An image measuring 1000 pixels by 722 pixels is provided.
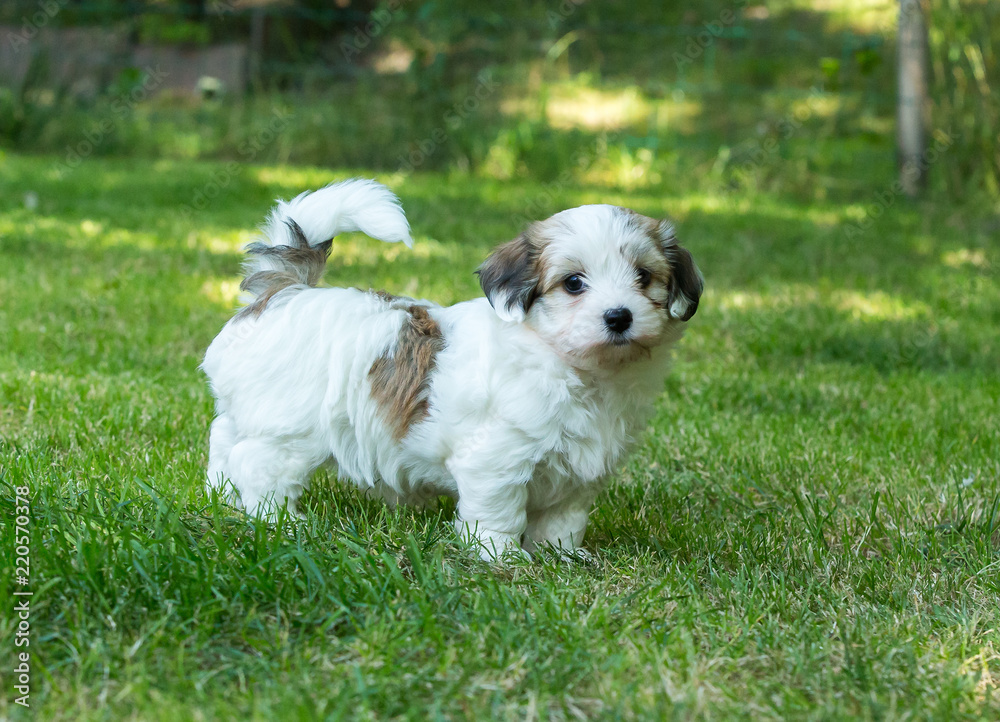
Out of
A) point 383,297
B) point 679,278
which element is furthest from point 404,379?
point 679,278

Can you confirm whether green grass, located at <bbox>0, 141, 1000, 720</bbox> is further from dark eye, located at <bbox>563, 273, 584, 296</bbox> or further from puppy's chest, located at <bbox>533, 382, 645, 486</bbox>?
dark eye, located at <bbox>563, 273, 584, 296</bbox>

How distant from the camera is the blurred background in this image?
10.3 metres

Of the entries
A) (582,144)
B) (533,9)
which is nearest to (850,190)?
(582,144)

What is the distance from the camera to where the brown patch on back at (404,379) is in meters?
2.78

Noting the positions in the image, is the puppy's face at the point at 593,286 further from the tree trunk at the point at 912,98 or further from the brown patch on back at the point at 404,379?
the tree trunk at the point at 912,98

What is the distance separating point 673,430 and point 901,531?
1.04 meters

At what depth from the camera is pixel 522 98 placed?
1143cm

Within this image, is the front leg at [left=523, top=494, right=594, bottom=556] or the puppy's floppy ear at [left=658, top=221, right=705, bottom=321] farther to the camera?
the front leg at [left=523, top=494, right=594, bottom=556]

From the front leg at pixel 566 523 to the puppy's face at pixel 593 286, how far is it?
48 cm

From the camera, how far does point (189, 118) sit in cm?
1169

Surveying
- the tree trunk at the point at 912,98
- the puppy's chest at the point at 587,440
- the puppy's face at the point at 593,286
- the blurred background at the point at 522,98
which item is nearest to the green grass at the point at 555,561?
the puppy's chest at the point at 587,440

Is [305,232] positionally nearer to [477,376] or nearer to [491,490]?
[477,376]

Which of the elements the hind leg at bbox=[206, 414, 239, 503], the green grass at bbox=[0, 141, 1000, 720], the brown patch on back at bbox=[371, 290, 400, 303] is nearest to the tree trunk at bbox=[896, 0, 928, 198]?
the green grass at bbox=[0, 141, 1000, 720]

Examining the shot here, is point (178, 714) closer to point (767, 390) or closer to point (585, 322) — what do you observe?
point (585, 322)
